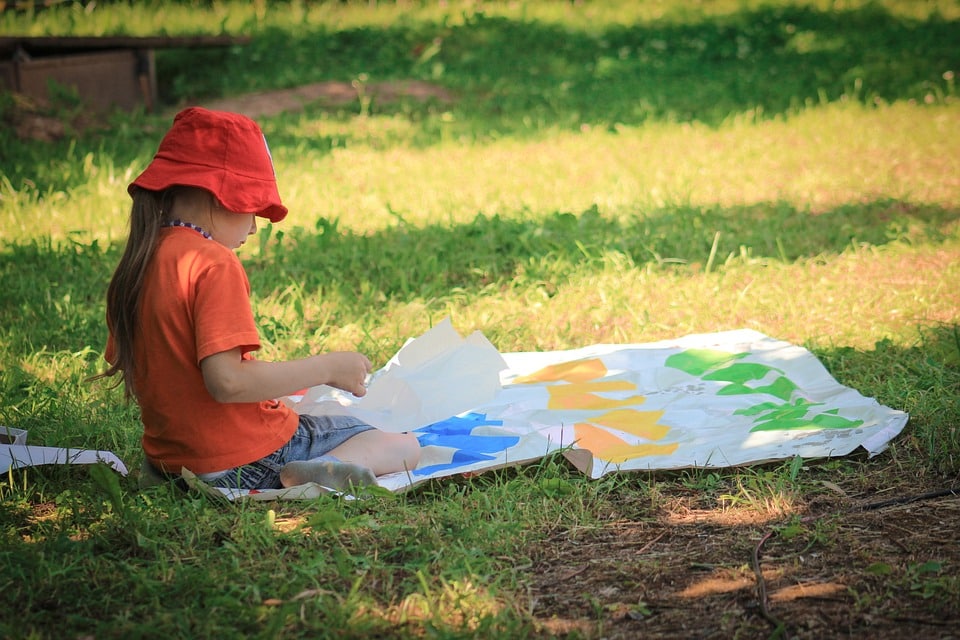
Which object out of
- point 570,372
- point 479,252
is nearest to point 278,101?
point 479,252

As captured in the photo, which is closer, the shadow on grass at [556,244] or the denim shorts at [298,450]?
the denim shorts at [298,450]

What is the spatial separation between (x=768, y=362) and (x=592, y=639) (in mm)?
1881

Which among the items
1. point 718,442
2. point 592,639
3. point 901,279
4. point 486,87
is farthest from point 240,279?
point 486,87

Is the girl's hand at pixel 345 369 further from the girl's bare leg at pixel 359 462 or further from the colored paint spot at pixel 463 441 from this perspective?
the colored paint spot at pixel 463 441

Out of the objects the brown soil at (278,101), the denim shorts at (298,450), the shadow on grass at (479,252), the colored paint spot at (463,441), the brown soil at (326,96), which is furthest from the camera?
the brown soil at (326,96)

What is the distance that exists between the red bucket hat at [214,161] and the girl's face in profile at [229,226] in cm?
7

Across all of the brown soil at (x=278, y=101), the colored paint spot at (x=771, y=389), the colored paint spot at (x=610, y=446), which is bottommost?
the colored paint spot at (x=610, y=446)

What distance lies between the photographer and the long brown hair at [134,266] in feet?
7.78

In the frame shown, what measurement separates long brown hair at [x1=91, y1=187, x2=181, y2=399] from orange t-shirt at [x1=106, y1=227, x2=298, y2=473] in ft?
0.07

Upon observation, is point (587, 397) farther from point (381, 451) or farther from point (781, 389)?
point (381, 451)

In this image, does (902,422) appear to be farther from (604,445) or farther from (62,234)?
(62,234)

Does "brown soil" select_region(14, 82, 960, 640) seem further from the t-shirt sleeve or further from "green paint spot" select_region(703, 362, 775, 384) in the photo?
the t-shirt sleeve

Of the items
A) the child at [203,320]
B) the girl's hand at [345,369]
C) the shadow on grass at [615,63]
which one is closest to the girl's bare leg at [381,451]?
the child at [203,320]

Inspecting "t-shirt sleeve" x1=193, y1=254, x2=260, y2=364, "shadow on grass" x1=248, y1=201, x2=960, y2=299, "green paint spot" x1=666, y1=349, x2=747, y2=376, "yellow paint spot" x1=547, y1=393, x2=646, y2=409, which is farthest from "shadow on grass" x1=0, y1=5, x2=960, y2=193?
"t-shirt sleeve" x1=193, y1=254, x2=260, y2=364
